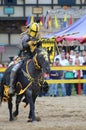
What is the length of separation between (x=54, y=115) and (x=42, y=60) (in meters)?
2.43

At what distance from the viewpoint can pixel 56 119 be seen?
1366 centimetres

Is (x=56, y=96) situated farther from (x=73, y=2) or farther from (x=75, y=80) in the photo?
(x=73, y=2)

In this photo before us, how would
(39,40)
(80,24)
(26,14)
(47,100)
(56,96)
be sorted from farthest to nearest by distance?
(26,14) < (80,24) < (56,96) < (47,100) < (39,40)

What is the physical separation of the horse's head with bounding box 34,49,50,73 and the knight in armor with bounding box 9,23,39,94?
0.22 m

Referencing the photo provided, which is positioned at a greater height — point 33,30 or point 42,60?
point 33,30

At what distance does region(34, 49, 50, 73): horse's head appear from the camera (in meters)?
12.3

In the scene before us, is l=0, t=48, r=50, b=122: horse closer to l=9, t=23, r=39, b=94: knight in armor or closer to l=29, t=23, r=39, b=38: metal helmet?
l=9, t=23, r=39, b=94: knight in armor

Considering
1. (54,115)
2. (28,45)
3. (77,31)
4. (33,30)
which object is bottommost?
(54,115)

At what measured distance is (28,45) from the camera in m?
12.9

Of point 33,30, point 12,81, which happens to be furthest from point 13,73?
point 33,30

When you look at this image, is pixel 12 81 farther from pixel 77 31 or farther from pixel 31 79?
pixel 77 31

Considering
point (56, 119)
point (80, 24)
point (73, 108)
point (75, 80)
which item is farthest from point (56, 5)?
point (56, 119)

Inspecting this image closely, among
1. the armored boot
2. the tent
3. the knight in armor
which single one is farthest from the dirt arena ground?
the tent

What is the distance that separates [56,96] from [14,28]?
15444mm
